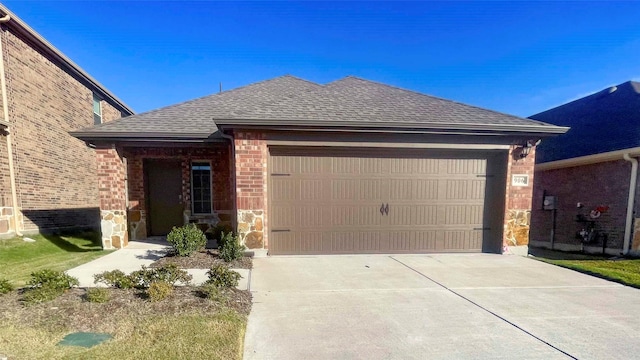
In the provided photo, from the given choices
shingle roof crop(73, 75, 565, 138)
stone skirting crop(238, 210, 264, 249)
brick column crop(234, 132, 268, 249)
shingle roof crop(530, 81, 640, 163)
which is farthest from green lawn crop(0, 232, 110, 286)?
shingle roof crop(530, 81, 640, 163)

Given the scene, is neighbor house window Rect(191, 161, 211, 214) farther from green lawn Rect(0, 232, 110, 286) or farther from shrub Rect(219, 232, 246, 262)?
shrub Rect(219, 232, 246, 262)

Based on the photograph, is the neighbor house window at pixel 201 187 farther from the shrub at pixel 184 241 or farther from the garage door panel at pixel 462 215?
the garage door panel at pixel 462 215

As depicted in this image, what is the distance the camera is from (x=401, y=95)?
773cm

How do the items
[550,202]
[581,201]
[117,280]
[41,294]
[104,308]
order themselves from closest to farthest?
1. [104,308]
2. [41,294]
3. [117,280]
4. [581,201]
5. [550,202]

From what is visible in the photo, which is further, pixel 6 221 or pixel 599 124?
pixel 599 124

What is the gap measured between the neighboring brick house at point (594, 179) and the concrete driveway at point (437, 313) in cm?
456

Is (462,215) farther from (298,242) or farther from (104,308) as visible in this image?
(104,308)

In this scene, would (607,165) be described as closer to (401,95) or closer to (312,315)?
(401,95)

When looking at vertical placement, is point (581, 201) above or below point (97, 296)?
above

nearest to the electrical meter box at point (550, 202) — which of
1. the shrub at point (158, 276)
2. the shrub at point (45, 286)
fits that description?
the shrub at point (158, 276)

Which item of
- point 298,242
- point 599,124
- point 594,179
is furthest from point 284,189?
point 599,124

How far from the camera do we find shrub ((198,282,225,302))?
326 cm

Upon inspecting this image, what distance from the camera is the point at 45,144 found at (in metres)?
8.20

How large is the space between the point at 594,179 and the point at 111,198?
13604mm
